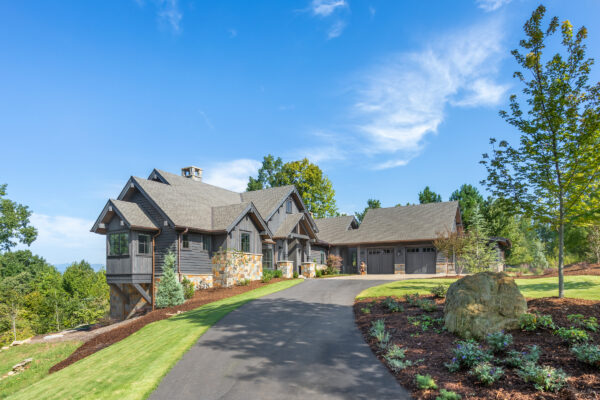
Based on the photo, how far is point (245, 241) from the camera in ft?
84.0

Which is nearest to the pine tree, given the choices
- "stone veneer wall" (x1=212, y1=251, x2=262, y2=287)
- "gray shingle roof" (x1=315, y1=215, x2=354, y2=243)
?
"stone veneer wall" (x1=212, y1=251, x2=262, y2=287)

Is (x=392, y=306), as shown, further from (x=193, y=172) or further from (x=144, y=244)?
(x=193, y=172)

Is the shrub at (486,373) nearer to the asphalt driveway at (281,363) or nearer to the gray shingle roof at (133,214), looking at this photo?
the asphalt driveway at (281,363)

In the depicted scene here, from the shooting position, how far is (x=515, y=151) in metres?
13.1

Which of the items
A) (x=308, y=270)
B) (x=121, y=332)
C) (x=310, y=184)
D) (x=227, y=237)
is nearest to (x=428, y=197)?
(x=310, y=184)

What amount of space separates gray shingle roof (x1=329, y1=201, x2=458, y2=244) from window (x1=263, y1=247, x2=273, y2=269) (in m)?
8.86

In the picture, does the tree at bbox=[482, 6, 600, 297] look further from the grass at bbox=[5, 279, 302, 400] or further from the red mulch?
the grass at bbox=[5, 279, 302, 400]

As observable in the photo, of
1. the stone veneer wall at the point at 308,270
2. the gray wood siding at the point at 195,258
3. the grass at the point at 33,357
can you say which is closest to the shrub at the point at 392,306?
the grass at the point at 33,357

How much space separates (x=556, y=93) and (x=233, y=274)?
18.7 meters

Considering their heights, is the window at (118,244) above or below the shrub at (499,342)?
above

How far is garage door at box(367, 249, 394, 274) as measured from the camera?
3354 centimetres

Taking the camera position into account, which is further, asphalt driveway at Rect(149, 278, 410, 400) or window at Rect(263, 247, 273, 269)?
window at Rect(263, 247, 273, 269)

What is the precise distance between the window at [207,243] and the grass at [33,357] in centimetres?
867

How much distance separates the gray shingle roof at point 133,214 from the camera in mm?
21172
